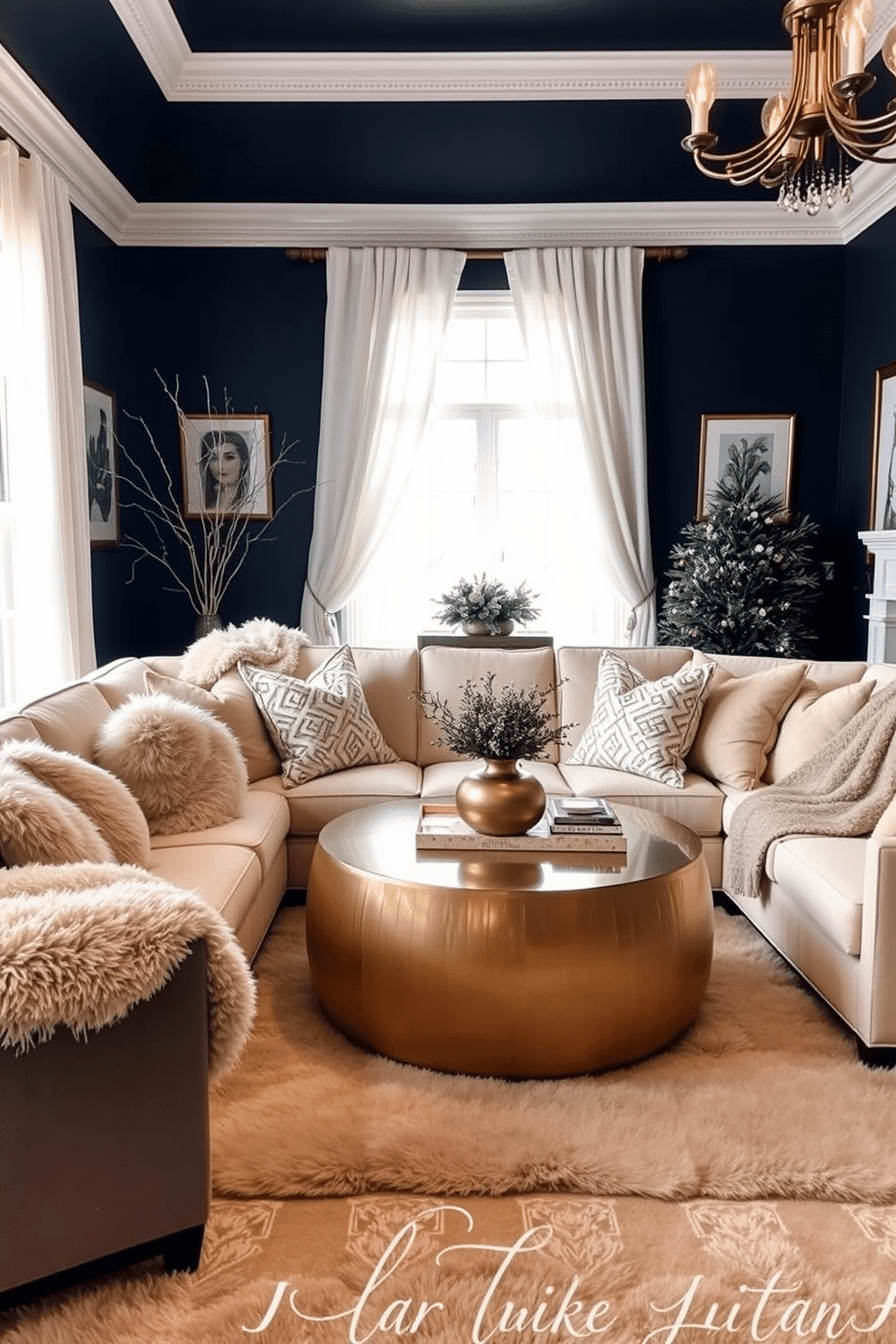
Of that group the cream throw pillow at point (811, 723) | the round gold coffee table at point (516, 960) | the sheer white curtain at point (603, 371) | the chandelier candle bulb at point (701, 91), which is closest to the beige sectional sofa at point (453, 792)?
the cream throw pillow at point (811, 723)

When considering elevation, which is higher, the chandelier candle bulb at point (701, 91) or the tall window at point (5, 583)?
the chandelier candle bulb at point (701, 91)

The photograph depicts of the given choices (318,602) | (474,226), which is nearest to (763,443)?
(474,226)

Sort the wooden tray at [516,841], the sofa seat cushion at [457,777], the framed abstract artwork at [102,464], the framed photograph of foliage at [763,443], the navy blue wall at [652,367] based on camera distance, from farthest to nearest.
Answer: the framed photograph of foliage at [763,443], the navy blue wall at [652,367], the framed abstract artwork at [102,464], the sofa seat cushion at [457,777], the wooden tray at [516,841]

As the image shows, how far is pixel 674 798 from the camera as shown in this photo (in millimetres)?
3344

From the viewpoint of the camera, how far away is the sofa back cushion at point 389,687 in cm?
385

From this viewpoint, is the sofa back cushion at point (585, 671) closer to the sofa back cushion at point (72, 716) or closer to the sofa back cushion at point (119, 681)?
the sofa back cushion at point (119, 681)

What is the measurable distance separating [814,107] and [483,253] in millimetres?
2880

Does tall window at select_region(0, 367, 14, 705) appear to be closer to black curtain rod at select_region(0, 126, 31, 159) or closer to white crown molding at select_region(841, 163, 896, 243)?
black curtain rod at select_region(0, 126, 31, 159)

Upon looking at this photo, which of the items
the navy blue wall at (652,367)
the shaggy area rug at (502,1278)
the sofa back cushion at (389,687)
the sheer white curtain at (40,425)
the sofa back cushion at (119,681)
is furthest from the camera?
the navy blue wall at (652,367)

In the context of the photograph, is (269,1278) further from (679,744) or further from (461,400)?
(461,400)

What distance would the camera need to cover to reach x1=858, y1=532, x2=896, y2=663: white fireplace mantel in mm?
4477

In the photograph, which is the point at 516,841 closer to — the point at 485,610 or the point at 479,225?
the point at 485,610

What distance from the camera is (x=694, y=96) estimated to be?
2564mm

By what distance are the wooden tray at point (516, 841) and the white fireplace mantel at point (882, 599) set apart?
270cm
